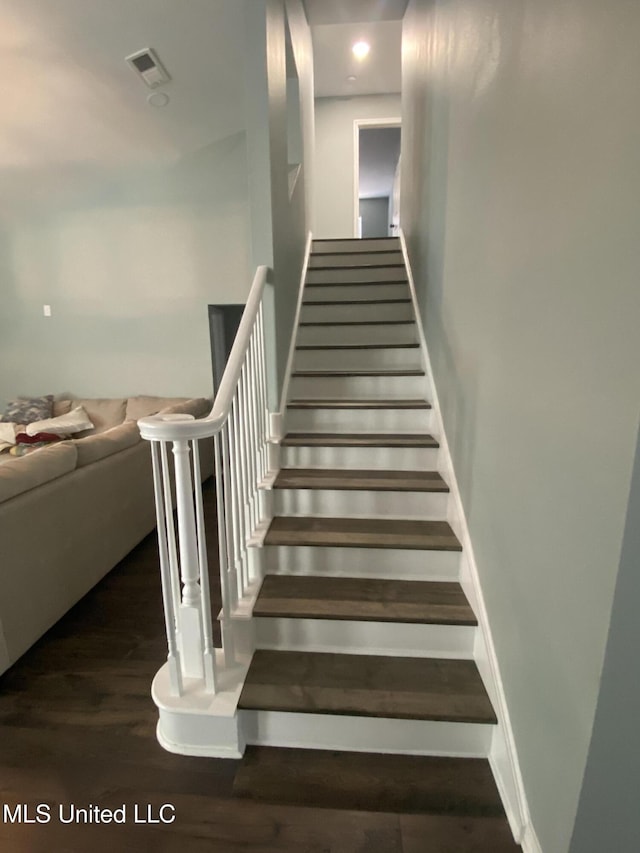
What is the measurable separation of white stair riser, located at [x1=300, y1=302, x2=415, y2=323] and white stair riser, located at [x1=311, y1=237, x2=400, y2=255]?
927 mm

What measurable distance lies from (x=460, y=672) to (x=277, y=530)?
0.87 meters

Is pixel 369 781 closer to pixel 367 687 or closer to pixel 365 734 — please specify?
pixel 365 734

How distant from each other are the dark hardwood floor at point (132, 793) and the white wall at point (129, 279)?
3177mm

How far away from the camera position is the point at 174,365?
14.9ft

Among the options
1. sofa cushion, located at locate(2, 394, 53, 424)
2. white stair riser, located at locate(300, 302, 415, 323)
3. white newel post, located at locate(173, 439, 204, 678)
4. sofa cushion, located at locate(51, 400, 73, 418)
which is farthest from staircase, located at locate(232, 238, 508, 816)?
sofa cushion, located at locate(2, 394, 53, 424)

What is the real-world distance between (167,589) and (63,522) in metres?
0.99

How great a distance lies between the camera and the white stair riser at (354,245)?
12.8ft

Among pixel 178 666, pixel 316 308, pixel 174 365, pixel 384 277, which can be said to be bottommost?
pixel 178 666

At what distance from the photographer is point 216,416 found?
139 cm

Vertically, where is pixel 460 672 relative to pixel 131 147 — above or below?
below

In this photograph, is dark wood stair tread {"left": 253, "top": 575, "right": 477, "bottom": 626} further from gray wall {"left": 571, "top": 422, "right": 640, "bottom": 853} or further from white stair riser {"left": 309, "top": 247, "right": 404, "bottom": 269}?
white stair riser {"left": 309, "top": 247, "right": 404, "bottom": 269}

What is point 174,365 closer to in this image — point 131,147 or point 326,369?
point 131,147

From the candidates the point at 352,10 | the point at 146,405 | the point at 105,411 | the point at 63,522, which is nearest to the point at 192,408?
the point at 146,405

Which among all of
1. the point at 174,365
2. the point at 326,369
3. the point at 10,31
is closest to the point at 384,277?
the point at 326,369
